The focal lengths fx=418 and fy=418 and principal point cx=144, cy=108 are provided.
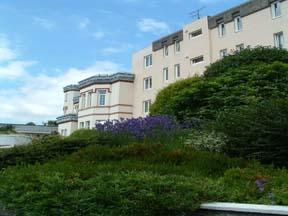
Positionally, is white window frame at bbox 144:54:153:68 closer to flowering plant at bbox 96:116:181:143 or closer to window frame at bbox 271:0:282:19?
window frame at bbox 271:0:282:19

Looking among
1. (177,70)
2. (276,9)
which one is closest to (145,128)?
(276,9)

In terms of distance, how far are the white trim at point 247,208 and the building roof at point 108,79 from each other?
126 ft

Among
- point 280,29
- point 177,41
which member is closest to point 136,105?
point 177,41

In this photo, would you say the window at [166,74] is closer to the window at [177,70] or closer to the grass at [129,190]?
the window at [177,70]

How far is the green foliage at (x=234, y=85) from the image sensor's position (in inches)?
652

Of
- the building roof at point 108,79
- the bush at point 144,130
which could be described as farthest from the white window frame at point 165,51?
the bush at point 144,130

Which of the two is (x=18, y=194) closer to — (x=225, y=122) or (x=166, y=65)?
(x=225, y=122)

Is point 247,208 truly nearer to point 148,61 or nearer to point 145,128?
point 145,128

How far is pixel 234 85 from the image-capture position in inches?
701

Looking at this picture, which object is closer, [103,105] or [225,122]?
[225,122]

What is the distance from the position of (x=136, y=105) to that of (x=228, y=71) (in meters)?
24.3

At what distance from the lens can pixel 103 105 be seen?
44.2m

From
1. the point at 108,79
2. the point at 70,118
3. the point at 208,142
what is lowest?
the point at 208,142

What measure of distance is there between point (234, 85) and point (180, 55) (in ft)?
66.0
